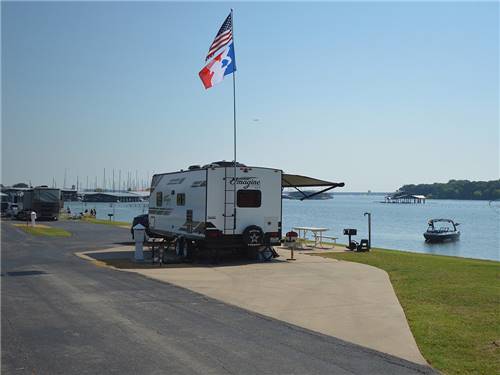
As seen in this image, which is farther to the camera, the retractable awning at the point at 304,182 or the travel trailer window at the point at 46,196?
the travel trailer window at the point at 46,196

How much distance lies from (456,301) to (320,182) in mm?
11023

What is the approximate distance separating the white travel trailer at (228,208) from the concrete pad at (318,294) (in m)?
1.08

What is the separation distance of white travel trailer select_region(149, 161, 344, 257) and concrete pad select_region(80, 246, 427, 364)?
3.55 feet

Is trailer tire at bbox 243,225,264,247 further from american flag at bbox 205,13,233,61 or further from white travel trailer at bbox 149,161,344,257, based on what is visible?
american flag at bbox 205,13,233,61

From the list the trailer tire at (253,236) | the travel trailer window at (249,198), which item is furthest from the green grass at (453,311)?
the travel trailer window at (249,198)

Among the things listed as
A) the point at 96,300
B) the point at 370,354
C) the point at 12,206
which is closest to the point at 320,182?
the point at 96,300

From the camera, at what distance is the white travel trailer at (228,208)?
720 inches

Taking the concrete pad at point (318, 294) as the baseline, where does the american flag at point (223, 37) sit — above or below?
above

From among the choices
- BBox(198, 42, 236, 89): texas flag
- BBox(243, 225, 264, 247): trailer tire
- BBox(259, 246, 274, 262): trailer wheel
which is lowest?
BBox(259, 246, 274, 262): trailer wheel

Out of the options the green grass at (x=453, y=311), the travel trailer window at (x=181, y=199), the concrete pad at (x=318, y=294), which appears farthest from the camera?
the travel trailer window at (x=181, y=199)

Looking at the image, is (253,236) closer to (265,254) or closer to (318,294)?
(265,254)

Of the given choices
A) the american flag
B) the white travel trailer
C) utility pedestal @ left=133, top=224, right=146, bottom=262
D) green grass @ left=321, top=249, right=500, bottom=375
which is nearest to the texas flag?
the american flag

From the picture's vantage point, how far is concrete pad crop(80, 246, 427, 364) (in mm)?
8766

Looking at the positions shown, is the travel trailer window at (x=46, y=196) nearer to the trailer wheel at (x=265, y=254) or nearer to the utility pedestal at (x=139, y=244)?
the utility pedestal at (x=139, y=244)
